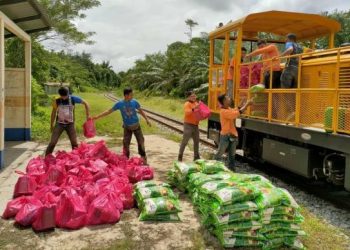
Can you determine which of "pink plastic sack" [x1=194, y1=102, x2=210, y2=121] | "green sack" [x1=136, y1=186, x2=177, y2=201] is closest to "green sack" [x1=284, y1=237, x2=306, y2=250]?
"green sack" [x1=136, y1=186, x2=177, y2=201]

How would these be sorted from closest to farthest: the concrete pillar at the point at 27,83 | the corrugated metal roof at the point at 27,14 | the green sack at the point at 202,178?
the green sack at the point at 202,178 → the corrugated metal roof at the point at 27,14 → the concrete pillar at the point at 27,83

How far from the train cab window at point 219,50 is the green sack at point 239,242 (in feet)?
20.3

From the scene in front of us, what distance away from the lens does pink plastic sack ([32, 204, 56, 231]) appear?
506cm

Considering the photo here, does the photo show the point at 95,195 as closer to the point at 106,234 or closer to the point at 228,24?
the point at 106,234

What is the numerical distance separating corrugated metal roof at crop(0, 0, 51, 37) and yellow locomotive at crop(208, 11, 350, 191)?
4316 mm

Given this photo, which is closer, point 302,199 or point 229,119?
point 302,199

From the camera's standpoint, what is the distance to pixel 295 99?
7.13 meters

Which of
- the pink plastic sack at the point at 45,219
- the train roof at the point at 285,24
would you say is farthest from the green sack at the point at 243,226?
the train roof at the point at 285,24

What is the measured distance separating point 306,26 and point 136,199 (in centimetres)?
608

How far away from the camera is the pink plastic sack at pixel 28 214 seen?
17.1 ft

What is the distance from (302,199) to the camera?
6.95m

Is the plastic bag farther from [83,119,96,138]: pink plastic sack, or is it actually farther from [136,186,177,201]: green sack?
[136,186,177,201]: green sack

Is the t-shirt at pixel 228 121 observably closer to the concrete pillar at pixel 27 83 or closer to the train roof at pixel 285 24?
the train roof at pixel 285 24

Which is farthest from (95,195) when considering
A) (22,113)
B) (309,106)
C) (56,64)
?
(56,64)
